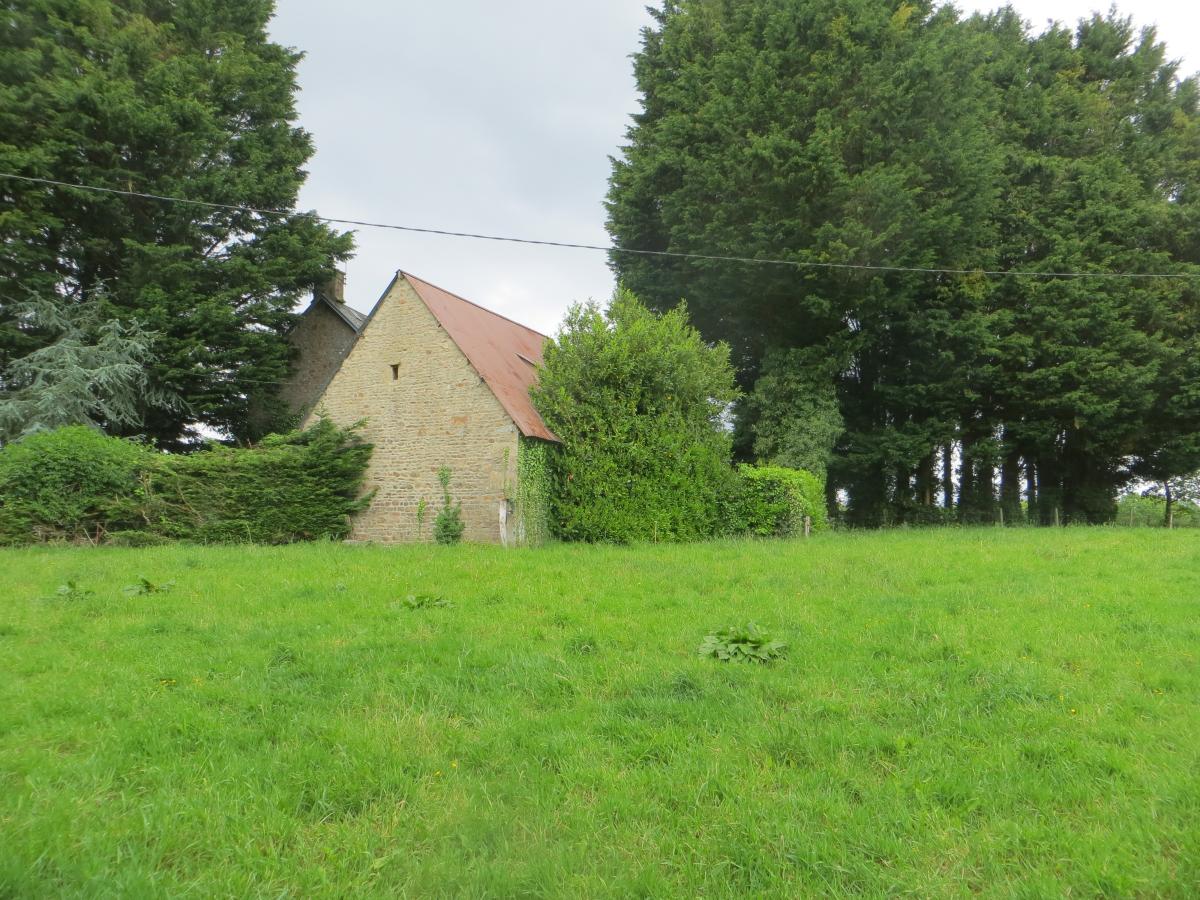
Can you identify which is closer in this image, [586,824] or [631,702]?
[586,824]

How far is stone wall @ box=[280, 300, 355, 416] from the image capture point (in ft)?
86.7

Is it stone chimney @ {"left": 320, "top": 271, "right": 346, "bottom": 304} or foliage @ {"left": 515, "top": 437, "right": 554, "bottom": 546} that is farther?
stone chimney @ {"left": 320, "top": 271, "right": 346, "bottom": 304}

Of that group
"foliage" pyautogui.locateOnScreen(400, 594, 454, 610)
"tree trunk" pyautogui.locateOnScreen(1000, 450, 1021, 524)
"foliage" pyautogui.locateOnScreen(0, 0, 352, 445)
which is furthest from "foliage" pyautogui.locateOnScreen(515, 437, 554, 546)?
"tree trunk" pyautogui.locateOnScreen(1000, 450, 1021, 524)

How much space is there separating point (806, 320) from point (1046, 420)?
843 cm

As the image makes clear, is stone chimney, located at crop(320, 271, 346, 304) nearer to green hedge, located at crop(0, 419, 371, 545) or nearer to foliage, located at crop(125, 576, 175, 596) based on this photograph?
green hedge, located at crop(0, 419, 371, 545)

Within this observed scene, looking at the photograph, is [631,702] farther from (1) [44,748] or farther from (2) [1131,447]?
(2) [1131,447]

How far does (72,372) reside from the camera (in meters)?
19.3

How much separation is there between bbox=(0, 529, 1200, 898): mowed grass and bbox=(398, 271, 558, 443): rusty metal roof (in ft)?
30.8

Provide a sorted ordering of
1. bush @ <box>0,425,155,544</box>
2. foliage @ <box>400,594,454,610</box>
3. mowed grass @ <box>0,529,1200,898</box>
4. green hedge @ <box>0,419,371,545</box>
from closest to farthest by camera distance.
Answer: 1. mowed grass @ <box>0,529,1200,898</box>
2. foliage @ <box>400,594,454,610</box>
3. bush @ <box>0,425,155,544</box>
4. green hedge @ <box>0,419,371,545</box>

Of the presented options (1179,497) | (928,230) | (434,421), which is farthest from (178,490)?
(1179,497)

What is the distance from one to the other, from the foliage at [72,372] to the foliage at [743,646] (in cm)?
1976

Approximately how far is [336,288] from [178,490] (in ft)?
42.4

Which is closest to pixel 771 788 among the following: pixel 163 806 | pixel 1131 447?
pixel 163 806

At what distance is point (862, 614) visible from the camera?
7.07m
